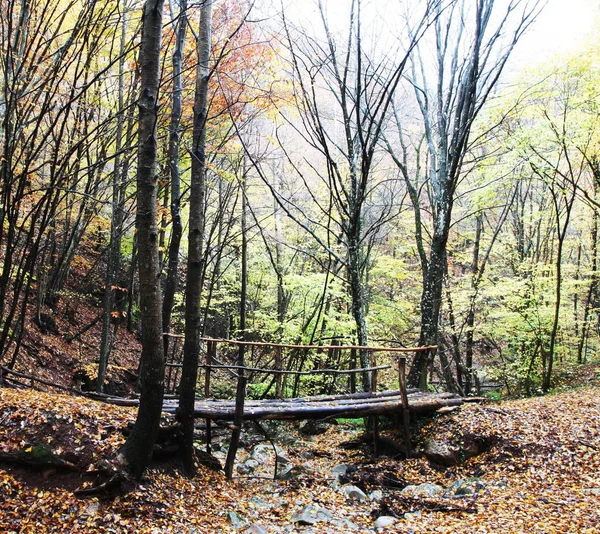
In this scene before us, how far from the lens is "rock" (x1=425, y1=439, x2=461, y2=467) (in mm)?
5949

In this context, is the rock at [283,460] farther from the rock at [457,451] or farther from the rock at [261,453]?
the rock at [457,451]

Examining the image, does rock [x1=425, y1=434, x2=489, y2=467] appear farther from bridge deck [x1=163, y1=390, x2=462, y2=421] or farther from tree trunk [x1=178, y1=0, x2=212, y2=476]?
tree trunk [x1=178, y1=0, x2=212, y2=476]

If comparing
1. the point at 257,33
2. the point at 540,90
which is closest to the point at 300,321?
the point at 257,33

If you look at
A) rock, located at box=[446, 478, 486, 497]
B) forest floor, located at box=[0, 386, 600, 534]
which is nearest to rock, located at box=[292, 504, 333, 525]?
forest floor, located at box=[0, 386, 600, 534]

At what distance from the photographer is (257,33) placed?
10148 mm

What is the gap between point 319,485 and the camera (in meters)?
5.54

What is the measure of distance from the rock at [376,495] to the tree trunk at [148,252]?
286cm

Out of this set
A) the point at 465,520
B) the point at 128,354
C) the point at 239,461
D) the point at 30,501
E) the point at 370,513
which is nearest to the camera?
the point at 30,501

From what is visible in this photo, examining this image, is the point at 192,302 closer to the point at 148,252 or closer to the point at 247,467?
the point at 148,252

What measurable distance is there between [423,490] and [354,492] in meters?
0.88

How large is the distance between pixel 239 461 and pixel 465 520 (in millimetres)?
3698

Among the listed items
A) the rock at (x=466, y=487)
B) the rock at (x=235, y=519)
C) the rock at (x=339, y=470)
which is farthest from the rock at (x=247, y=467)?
the rock at (x=466, y=487)

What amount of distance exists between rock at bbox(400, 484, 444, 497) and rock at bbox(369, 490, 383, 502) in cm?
27

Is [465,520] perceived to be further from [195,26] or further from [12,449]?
[195,26]
